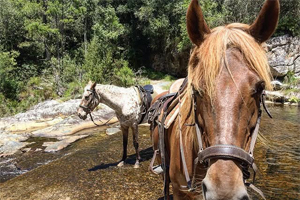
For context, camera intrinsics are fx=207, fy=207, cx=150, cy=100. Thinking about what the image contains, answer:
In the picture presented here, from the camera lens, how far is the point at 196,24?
4.75 feet

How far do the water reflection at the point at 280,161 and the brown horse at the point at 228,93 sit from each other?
97 centimetres

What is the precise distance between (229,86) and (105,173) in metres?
4.84

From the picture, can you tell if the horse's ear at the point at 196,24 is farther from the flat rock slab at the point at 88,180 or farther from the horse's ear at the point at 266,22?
the flat rock slab at the point at 88,180

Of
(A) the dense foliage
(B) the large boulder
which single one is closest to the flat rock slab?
(A) the dense foliage

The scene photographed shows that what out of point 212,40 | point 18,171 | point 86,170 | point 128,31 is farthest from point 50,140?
point 128,31

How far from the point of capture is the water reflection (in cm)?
A: 394

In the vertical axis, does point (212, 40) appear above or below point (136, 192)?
above

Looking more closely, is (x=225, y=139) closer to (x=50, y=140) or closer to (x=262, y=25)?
(x=262, y=25)

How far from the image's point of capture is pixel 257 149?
604cm

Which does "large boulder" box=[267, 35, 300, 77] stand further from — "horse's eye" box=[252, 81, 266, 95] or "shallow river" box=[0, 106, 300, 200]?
"horse's eye" box=[252, 81, 266, 95]

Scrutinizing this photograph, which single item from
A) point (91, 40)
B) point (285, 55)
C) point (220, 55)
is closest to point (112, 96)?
point (220, 55)

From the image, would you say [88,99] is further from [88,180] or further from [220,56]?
[220,56]

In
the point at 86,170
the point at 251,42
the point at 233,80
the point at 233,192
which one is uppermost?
the point at 251,42

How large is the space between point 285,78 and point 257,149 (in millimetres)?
12323
